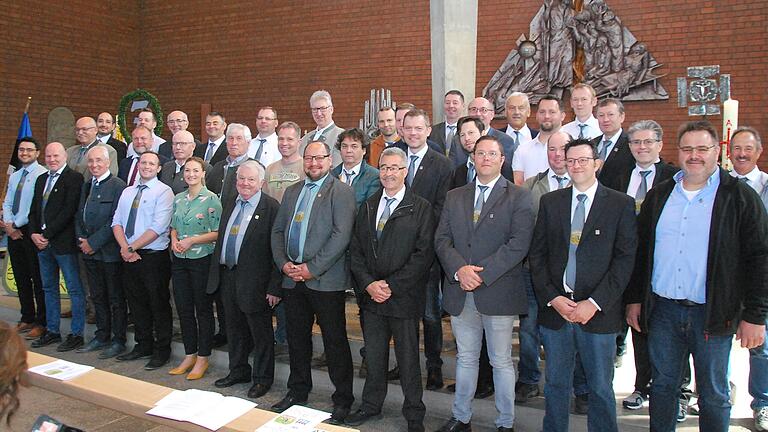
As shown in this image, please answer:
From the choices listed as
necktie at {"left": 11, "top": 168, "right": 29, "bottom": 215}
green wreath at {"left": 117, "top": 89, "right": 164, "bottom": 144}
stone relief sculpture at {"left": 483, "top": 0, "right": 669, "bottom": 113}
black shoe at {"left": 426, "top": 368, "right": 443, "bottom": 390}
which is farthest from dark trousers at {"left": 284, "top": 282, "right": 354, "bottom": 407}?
green wreath at {"left": 117, "top": 89, "right": 164, "bottom": 144}

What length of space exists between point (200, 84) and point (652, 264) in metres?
9.30

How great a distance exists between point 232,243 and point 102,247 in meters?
1.48

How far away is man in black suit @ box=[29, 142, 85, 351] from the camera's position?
5312mm

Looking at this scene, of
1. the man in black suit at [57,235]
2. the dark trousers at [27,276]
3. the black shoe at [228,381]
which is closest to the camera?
the black shoe at [228,381]

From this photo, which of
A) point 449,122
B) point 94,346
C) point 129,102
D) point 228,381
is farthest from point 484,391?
point 129,102

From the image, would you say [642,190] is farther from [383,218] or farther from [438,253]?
[383,218]

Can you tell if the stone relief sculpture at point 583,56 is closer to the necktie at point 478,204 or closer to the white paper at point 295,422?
the necktie at point 478,204

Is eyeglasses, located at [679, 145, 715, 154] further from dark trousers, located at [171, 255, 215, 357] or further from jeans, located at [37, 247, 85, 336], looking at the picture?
jeans, located at [37, 247, 85, 336]

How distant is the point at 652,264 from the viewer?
2.98 meters

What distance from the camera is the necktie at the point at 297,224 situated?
3932mm

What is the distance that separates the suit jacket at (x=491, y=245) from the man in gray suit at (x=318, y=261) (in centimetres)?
68

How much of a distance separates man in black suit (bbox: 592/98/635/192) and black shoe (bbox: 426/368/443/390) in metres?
1.56

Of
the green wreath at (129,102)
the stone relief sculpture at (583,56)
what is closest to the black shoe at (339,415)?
the stone relief sculpture at (583,56)

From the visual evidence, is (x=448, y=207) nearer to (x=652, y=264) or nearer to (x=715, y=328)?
(x=652, y=264)
